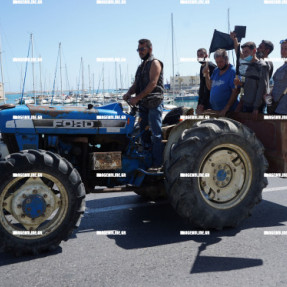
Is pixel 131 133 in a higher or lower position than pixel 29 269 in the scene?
A: higher

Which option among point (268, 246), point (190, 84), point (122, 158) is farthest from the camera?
point (190, 84)

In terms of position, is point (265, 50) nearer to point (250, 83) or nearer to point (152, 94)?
point (250, 83)

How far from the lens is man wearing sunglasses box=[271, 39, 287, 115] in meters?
5.64

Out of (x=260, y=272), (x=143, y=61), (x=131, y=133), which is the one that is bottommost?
(x=260, y=272)

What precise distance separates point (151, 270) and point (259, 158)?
6.90 feet

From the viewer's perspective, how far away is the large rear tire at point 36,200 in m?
3.99

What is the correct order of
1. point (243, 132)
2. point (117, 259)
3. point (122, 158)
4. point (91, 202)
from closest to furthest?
point (117, 259) < point (243, 132) < point (122, 158) < point (91, 202)

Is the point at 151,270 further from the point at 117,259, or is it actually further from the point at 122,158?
the point at 122,158

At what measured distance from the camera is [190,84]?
75562mm

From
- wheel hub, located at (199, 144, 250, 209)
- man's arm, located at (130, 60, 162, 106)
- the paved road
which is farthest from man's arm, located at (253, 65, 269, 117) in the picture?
the paved road

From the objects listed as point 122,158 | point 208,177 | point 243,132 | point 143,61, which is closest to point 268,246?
point 208,177

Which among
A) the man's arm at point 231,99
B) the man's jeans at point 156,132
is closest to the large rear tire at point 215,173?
the man's jeans at point 156,132

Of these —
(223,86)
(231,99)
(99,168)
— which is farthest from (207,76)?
(99,168)

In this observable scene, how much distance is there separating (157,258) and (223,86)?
3046mm
